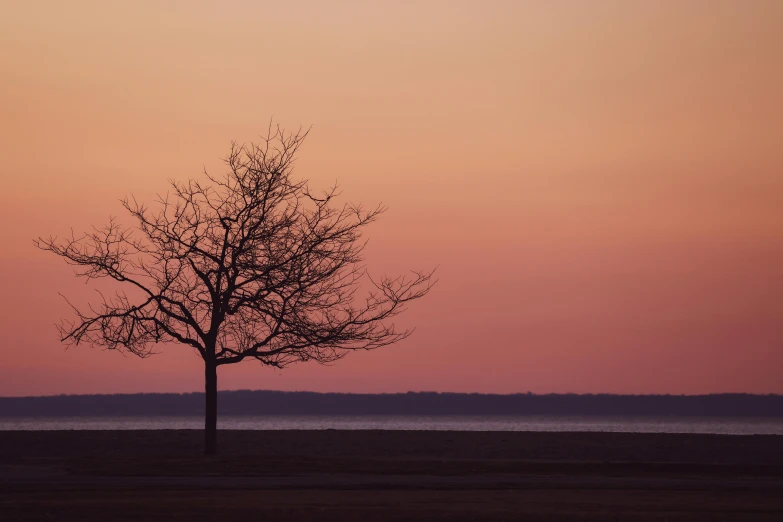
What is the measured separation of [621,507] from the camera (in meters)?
19.1

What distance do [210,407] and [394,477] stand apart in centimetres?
840

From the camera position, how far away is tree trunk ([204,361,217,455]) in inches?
1212

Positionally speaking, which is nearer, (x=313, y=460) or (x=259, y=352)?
(x=313, y=460)

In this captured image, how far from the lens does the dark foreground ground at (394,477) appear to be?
1816cm

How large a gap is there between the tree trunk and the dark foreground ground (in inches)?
69.9

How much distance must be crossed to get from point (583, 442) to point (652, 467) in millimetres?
6360

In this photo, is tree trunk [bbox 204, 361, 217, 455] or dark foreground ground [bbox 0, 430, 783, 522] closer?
dark foreground ground [bbox 0, 430, 783, 522]

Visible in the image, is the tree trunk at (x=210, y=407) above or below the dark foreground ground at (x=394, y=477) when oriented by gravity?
above

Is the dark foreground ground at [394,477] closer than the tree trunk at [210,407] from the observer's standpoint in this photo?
Yes

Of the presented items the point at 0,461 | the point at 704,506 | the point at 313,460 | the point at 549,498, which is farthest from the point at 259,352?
the point at 704,506

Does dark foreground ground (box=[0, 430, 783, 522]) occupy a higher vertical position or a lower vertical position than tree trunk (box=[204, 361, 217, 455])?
lower

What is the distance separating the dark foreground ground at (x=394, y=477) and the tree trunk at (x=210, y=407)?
1.78 meters

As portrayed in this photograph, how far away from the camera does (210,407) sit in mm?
30938

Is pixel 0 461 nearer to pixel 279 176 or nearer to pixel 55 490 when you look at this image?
pixel 55 490
